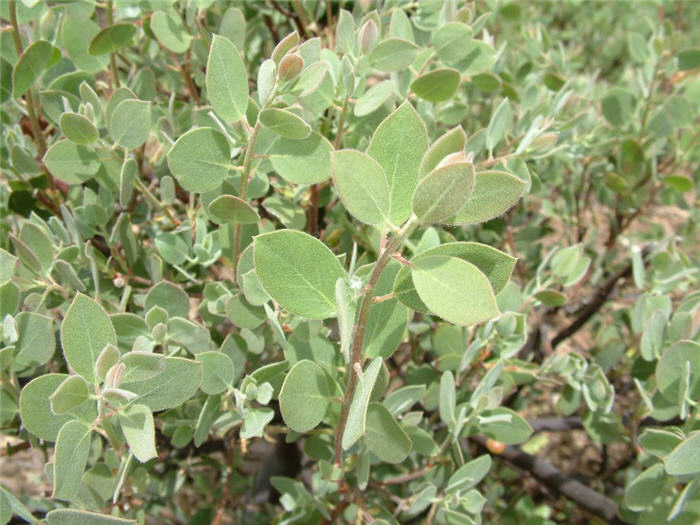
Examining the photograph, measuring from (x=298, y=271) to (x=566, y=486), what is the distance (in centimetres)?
87

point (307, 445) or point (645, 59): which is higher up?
point (645, 59)

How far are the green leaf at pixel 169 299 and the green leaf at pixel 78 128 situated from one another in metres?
0.23

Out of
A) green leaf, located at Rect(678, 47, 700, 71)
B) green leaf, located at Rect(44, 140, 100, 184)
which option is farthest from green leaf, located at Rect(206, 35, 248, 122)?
green leaf, located at Rect(678, 47, 700, 71)

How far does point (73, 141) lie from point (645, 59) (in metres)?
1.29

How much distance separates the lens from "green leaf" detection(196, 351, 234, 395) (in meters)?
0.82

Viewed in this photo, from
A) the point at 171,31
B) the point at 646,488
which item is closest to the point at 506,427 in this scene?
the point at 646,488

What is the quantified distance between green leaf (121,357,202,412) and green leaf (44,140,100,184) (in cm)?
37

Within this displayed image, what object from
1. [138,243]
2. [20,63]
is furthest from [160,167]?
[20,63]

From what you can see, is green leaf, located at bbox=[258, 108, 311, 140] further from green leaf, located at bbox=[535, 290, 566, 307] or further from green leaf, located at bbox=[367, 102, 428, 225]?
green leaf, located at bbox=[535, 290, 566, 307]

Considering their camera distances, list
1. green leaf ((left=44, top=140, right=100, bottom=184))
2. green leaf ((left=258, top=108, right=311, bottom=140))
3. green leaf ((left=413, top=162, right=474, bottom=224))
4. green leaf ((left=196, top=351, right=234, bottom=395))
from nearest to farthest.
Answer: green leaf ((left=413, top=162, right=474, bottom=224)), green leaf ((left=258, top=108, right=311, bottom=140)), green leaf ((left=196, top=351, right=234, bottom=395)), green leaf ((left=44, top=140, right=100, bottom=184))

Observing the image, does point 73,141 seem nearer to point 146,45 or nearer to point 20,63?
point 20,63

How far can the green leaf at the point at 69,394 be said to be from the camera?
65cm

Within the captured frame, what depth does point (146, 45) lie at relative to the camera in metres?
1.27

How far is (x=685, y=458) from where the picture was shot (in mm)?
772
